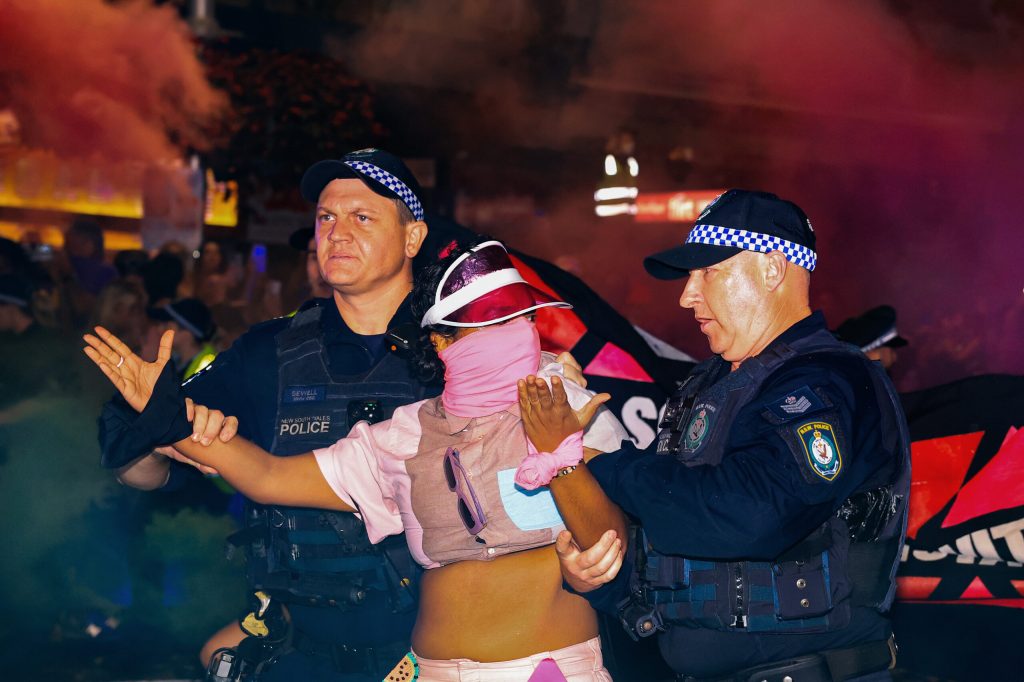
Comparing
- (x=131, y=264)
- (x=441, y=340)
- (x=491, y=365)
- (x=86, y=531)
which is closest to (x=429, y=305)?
(x=441, y=340)

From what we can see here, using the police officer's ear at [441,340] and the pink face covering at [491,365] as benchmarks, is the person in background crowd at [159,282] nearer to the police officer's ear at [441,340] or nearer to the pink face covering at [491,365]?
the police officer's ear at [441,340]

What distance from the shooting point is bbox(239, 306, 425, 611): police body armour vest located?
361 cm

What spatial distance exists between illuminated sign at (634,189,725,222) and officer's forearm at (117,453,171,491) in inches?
488

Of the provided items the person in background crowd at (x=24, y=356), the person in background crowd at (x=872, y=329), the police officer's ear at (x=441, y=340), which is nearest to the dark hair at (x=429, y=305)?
the police officer's ear at (x=441, y=340)

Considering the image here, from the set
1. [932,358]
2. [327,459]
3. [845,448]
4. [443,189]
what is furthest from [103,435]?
[443,189]

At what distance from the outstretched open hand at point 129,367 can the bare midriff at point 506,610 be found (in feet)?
3.18

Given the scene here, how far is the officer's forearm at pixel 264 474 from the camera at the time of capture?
10.5ft

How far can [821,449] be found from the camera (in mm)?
2559

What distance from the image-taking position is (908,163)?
32.9 ft

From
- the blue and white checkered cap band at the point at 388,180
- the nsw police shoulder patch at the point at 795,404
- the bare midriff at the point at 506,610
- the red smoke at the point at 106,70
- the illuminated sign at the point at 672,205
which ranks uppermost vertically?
the red smoke at the point at 106,70

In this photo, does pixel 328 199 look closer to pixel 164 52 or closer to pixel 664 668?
pixel 664 668

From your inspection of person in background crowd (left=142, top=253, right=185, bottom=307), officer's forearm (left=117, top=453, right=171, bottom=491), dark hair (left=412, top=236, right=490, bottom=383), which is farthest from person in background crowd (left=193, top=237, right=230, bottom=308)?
dark hair (left=412, top=236, right=490, bottom=383)

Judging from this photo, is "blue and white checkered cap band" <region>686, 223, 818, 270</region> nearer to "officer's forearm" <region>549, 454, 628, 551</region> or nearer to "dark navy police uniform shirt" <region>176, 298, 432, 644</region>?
"officer's forearm" <region>549, 454, 628, 551</region>

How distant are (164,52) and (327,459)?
22.4ft
